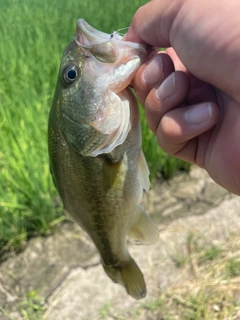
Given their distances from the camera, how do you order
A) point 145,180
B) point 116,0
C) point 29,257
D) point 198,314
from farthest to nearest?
point 116,0
point 29,257
point 198,314
point 145,180

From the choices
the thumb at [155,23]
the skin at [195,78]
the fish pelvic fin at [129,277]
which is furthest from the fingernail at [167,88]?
the fish pelvic fin at [129,277]

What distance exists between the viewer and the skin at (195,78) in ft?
3.11

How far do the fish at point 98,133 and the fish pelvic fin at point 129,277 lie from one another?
17 centimetres

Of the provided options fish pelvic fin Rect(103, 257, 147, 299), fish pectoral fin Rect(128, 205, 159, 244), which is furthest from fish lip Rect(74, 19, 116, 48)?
fish pelvic fin Rect(103, 257, 147, 299)

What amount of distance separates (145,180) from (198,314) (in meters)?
0.84

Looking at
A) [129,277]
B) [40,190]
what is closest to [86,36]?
[129,277]

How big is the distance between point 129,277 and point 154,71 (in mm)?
815

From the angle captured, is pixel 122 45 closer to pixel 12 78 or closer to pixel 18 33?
pixel 12 78

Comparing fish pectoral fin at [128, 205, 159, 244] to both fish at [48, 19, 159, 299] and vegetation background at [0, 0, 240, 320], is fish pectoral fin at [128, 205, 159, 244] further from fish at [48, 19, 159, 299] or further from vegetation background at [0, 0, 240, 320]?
vegetation background at [0, 0, 240, 320]

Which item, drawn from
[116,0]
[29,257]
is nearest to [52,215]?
[29,257]

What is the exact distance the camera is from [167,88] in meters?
1.07

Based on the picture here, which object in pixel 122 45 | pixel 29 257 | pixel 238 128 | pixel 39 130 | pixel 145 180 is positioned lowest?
pixel 29 257

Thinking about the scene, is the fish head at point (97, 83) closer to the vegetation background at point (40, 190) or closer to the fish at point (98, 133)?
the fish at point (98, 133)

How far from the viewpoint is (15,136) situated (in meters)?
2.18
